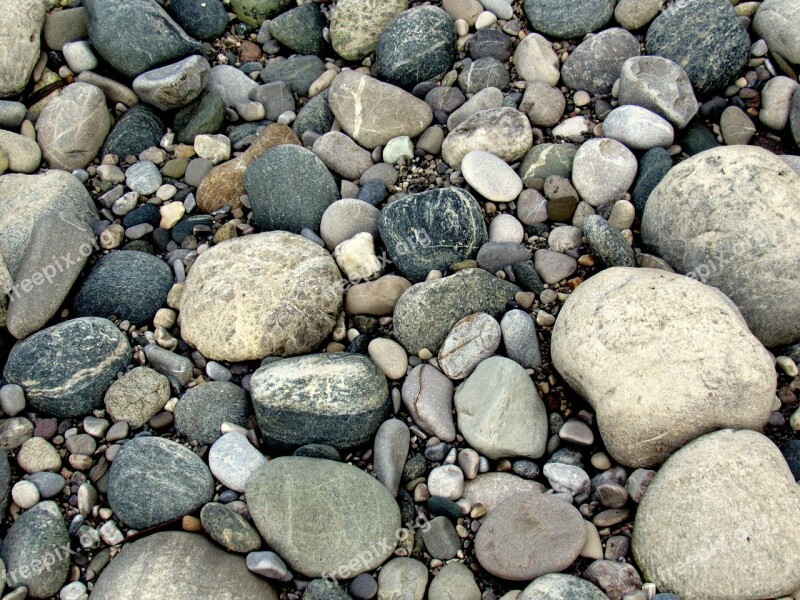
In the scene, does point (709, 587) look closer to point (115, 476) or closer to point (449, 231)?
point (449, 231)

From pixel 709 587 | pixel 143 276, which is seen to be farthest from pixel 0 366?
pixel 709 587

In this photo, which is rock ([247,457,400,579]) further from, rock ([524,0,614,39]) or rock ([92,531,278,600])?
rock ([524,0,614,39])

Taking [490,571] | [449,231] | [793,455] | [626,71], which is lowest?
[490,571]

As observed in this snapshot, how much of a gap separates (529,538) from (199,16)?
455cm

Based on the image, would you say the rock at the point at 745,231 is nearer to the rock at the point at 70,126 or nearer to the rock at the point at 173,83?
the rock at the point at 173,83

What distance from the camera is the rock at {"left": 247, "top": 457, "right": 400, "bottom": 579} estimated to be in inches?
126

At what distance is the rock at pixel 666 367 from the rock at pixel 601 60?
1961mm

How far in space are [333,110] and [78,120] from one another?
5.83ft

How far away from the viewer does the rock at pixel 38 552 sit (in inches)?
126

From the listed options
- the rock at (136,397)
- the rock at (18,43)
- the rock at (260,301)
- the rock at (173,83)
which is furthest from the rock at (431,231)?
the rock at (18,43)

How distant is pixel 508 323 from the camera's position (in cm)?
383

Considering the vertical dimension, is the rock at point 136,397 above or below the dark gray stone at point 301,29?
below

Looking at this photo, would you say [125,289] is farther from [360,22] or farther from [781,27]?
[781,27]

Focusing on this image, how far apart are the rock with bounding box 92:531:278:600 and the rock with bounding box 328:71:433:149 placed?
287 cm
